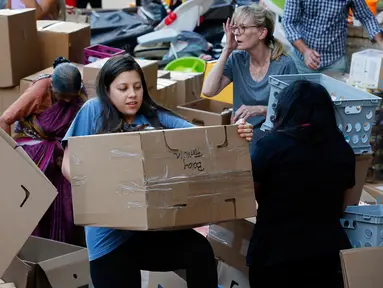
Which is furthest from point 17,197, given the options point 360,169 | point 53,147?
point 360,169

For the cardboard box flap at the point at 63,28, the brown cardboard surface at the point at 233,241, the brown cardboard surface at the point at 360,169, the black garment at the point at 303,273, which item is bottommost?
the brown cardboard surface at the point at 233,241

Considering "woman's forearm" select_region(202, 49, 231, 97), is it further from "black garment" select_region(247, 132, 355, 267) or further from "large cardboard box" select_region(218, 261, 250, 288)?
"black garment" select_region(247, 132, 355, 267)

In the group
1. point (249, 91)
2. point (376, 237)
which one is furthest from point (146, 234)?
point (249, 91)

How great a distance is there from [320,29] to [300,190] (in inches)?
75.0

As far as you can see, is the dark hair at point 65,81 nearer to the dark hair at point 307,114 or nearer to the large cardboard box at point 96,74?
the large cardboard box at point 96,74

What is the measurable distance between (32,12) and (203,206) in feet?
7.64

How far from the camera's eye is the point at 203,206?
7.92 ft

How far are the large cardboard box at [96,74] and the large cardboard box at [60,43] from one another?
1.41 feet

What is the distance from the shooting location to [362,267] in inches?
95.3

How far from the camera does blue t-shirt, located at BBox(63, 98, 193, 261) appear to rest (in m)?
2.50

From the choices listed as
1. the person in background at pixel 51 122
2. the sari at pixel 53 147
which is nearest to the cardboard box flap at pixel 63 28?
the person in background at pixel 51 122

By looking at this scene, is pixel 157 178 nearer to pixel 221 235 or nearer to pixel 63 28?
pixel 221 235

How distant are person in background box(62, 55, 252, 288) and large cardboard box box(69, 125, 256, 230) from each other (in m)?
0.13

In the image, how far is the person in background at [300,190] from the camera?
8.23ft
